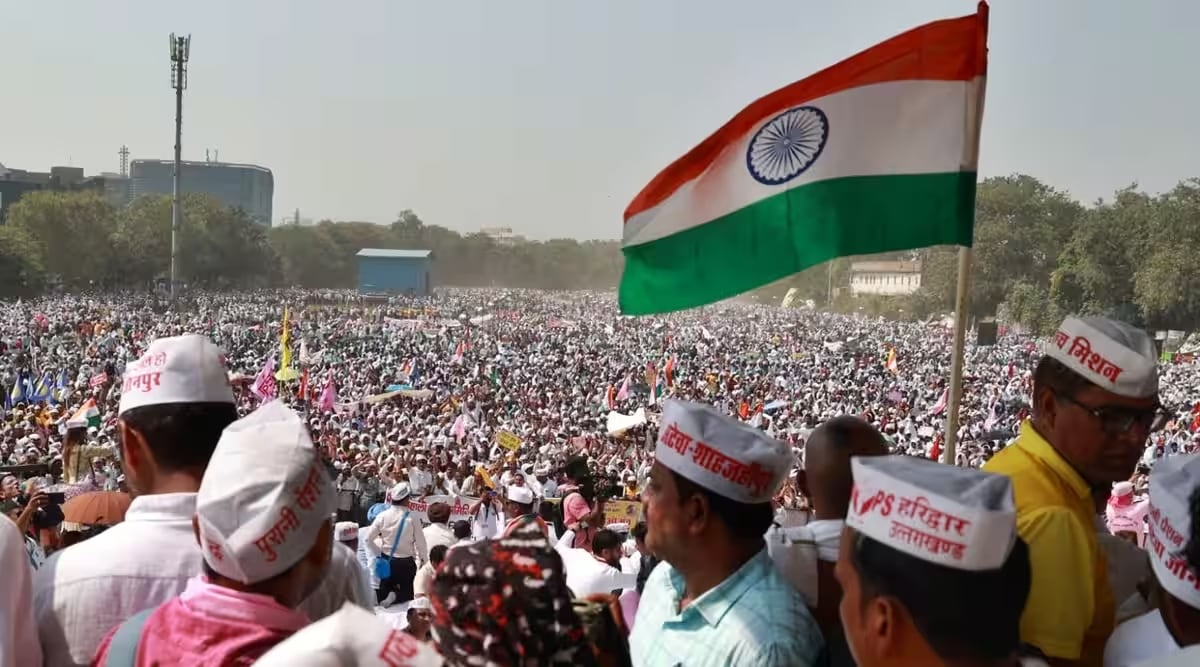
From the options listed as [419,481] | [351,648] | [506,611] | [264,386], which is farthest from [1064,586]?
[264,386]

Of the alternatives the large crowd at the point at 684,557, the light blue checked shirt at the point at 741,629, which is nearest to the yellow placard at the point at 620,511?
the large crowd at the point at 684,557

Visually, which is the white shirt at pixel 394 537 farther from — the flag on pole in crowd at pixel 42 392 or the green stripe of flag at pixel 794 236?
the flag on pole in crowd at pixel 42 392

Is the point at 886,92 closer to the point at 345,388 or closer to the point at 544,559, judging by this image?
the point at 544,559

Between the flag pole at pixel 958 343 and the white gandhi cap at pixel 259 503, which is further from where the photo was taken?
the flag pole at pixel 958 343

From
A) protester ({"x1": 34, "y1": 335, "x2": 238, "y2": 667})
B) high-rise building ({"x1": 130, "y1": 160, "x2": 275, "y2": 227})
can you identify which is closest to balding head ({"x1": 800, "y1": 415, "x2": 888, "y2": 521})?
protester ({"x1": 34, "y1": 335, "x2": 238, "y2": 667})

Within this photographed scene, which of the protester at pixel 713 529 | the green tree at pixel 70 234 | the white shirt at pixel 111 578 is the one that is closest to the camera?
the white shirt at pixel 111 578

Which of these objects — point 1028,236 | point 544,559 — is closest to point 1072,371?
point 544,559
